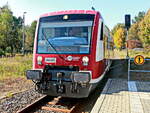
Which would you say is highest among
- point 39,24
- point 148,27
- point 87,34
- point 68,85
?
point 148,27

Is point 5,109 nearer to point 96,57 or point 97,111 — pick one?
point 97,111

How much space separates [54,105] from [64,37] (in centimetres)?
243

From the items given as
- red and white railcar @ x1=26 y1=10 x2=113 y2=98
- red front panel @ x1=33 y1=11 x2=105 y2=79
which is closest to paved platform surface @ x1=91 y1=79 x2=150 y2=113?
red and white railcar @ x1=26 y1=10 x2=113 y2=98

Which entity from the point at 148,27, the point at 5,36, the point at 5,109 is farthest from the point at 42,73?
the point at 5,36

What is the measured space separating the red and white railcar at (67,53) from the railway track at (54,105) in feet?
1.51

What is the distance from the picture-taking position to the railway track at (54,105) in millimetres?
6117

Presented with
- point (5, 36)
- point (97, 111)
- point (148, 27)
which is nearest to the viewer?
point (97, 111)

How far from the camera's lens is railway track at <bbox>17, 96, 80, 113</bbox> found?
6117 mm

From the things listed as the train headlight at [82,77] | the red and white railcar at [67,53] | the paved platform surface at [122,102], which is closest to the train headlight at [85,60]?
the red and white railcar at [67,53]

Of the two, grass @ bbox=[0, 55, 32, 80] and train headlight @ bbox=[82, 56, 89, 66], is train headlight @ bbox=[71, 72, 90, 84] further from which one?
grass @ bbox=[0, 55, 32, 80]

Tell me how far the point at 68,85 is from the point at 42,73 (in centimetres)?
101

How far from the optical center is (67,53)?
676cm

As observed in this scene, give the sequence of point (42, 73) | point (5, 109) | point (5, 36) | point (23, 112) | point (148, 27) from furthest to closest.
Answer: point (5, 36) < point (148, 27) < point (42, 73) < point (5, 109) < point (23, 112)

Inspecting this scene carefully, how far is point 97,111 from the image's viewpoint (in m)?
5.36
